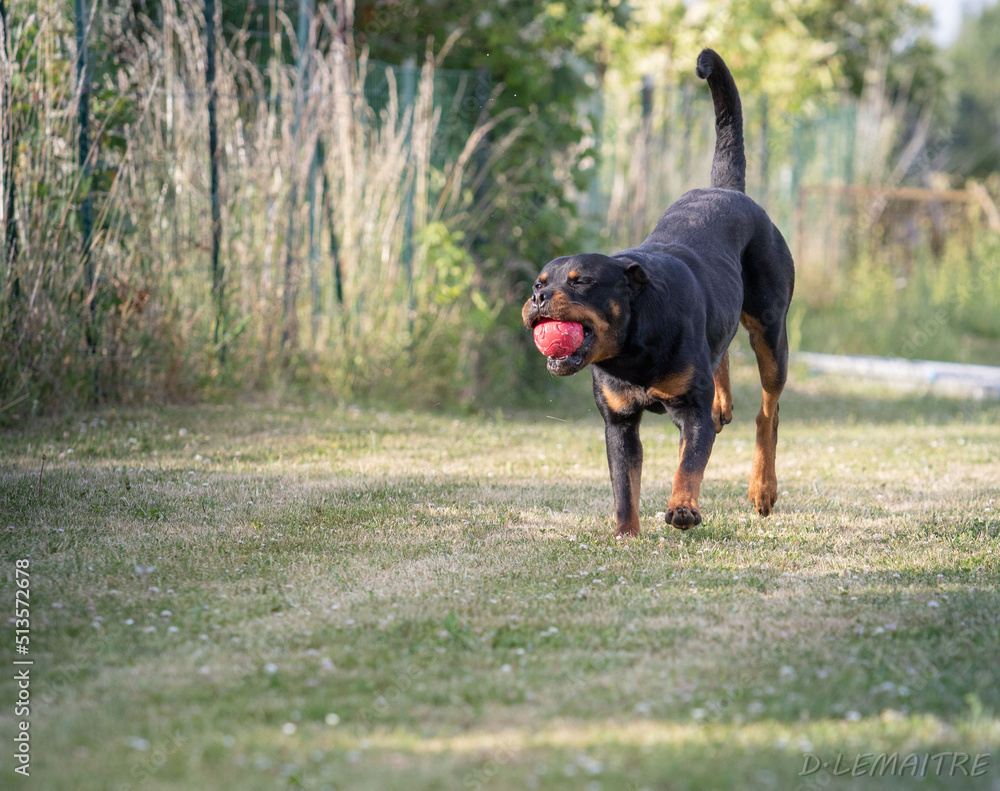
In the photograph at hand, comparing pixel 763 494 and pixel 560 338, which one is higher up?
pixel 560 338

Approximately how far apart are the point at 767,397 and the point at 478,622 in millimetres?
2547

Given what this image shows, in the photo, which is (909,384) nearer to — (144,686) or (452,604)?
(452,604)

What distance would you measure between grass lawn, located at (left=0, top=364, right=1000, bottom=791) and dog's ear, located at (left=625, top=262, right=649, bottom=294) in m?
1.08

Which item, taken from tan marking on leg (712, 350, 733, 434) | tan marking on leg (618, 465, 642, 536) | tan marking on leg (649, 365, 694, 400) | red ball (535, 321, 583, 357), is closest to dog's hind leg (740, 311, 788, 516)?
tan marking on leg (712, 350, 733, 434)

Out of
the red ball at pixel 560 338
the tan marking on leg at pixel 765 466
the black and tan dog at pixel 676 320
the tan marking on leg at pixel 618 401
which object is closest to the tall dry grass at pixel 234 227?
the black and tan dog at pixel 676 320

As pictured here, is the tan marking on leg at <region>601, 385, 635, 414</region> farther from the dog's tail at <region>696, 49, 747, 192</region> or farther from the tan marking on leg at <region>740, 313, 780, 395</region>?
the dog's tail at <region>696, 49, 747, 192</region>

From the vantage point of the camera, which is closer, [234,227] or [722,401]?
[722,401]

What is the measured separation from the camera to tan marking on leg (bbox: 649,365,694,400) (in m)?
4.44

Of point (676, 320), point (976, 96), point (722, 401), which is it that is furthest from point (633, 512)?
point (976, 96)

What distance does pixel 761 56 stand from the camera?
15.6 meters

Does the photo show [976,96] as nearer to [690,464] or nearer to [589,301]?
[690,464]

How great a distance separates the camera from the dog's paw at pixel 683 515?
4.30 m

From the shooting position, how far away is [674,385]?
445 centimetres

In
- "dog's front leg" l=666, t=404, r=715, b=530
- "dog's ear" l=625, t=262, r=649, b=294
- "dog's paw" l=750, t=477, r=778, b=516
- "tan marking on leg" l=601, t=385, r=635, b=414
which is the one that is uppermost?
"dog's ear" l=625, t=262, r=649, b=294
